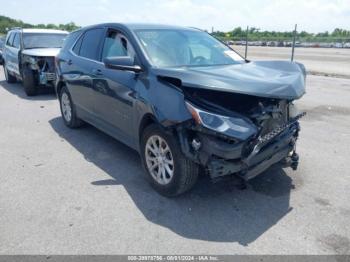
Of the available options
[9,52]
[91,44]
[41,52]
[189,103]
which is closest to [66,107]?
[91,44]

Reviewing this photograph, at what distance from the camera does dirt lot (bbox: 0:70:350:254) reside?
3.02m

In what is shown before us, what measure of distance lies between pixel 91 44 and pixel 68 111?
1.62 m

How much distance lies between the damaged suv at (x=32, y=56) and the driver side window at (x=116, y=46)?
206 inches

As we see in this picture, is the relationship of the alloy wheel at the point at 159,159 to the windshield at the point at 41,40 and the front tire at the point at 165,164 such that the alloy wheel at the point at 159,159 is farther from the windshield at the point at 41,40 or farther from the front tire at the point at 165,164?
the windshield at the point at 41,40

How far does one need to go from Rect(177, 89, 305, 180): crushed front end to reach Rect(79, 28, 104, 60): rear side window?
91.5 inches

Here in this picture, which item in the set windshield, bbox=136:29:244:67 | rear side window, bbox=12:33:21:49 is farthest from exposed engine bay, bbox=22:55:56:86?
windshield, bbox=136:29:244:67

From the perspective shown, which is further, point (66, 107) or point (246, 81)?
point (66, 107)

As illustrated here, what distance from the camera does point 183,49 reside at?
444 centimetres

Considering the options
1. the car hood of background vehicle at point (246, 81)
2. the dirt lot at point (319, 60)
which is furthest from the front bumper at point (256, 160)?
the dirt lot at point (319, 60)

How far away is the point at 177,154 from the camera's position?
3.45 meters

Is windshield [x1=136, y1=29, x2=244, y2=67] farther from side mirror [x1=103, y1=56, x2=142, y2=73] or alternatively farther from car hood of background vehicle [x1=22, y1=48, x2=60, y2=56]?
car hood of background vehicle [x1=22, y1=48, x2=60, y2=56]

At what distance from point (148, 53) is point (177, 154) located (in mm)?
1323

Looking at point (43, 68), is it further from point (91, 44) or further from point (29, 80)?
point (91, 44)

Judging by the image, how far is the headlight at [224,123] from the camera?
3.13 metres
